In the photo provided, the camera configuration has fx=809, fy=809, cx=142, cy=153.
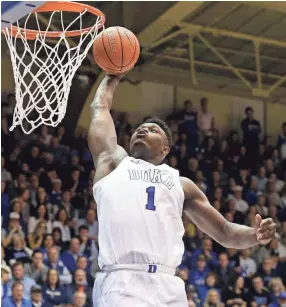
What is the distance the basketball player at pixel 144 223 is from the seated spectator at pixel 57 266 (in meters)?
5.50

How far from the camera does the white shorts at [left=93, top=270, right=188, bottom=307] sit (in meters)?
3.76

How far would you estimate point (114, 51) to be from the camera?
4.48 meters

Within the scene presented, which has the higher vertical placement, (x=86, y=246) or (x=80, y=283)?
(x=86, y=246)

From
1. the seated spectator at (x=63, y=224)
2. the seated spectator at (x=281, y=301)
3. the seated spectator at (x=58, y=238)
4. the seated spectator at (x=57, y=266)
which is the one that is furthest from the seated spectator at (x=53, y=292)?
the seated spectator at (x=281, y=301)

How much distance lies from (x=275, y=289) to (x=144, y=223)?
25.1ft

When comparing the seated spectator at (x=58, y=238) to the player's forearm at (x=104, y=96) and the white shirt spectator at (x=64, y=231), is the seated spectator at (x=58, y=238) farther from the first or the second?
the player's forearm at (x=104, y=96)

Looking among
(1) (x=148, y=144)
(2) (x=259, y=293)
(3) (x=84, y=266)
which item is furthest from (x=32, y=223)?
(1) (x=148, y=144)

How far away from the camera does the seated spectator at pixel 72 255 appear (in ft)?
32.5

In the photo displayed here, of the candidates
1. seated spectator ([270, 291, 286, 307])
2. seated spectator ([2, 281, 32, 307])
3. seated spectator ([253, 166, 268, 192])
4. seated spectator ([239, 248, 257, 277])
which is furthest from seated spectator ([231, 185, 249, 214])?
seated spectator ([2, 281, 32, 307])

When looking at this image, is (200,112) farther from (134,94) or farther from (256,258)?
(256,258)

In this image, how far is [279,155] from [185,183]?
36.0 ft

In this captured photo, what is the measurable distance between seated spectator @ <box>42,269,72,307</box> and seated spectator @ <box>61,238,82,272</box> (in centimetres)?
61

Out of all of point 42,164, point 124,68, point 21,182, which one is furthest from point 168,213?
point 42,164

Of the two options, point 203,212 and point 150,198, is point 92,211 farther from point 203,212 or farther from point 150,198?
point 150,198
